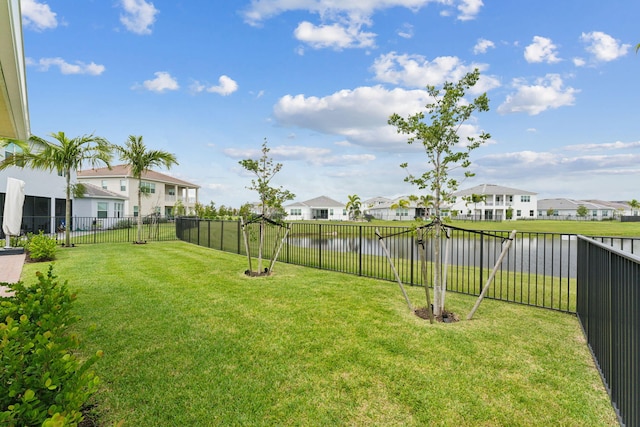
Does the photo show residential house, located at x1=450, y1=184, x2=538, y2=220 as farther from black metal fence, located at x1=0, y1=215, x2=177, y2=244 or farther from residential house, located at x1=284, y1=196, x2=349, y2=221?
black metal fence, located at x1=0, y1=215, x2=177, y2=244

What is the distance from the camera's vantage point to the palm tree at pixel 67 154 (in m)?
13.3

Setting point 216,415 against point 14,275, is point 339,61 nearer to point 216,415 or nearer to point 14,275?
point 14,275

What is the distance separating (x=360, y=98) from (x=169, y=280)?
12820mm

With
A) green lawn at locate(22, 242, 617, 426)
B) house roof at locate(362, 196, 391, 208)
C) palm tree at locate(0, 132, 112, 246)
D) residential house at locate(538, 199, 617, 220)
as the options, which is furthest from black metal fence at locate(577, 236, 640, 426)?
residential house at locate(538, 199, 617, 220)

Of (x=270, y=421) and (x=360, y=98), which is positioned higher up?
(x=360, y=98)

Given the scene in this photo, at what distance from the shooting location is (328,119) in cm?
1755

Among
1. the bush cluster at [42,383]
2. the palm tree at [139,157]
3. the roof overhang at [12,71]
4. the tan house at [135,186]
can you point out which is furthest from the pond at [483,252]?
the tan house at [135,186]

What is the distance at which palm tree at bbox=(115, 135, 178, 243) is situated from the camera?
15.9 m

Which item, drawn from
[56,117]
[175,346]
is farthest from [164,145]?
[175,346]

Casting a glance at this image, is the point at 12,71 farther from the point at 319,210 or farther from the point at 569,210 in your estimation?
the point at 569,210

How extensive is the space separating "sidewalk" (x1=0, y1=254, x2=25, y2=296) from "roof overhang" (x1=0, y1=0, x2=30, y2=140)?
3405mm

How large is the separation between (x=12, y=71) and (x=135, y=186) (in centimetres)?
3494

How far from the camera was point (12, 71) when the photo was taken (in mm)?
3865

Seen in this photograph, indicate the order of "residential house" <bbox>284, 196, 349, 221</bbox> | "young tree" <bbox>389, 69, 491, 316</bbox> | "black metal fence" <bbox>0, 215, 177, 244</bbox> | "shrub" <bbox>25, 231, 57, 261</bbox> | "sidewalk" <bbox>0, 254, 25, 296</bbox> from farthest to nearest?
"residential house" <bbox>284, 196, 349, 221</bbox>, "black metal fence" <bbox>0, 215, 177, 244</bbox>, "shrub" <bbox>25, 231, 57, 261</bbox>, "sidewalk" <bbox>0, 254, 25, 296</bbox>, "young tree" <bbox>389, 69, 491, 316</bbox>
